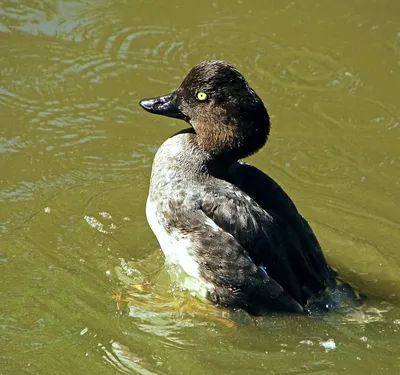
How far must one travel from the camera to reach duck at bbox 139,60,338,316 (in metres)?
5.95

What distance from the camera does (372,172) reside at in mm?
7680

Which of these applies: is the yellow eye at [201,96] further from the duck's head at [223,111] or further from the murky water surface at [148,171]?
the murky water surface at [148,171]

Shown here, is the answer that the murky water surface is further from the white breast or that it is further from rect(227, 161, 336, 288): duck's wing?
rect(227, 161, 336, 288): duck's wing

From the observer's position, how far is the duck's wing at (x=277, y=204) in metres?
6.23

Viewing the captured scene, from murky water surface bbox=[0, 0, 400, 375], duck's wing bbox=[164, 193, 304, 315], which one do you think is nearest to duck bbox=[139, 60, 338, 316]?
duck's wing bbox=[164, 193, 304, 315]

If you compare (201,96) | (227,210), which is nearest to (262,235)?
(227,210)

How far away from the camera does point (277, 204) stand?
246 inches

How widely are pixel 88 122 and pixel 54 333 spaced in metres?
2.78

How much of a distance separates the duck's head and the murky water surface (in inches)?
45.8

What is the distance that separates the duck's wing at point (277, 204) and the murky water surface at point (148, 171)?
1.57ft

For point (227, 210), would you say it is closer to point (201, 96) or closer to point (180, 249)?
point (180, 249)

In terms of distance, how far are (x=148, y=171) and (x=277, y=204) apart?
5.44ft

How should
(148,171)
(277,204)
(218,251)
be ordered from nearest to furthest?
(218,251), (277,204), (148,171)

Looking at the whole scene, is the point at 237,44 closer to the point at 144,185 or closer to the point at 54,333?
the point at 144,185
